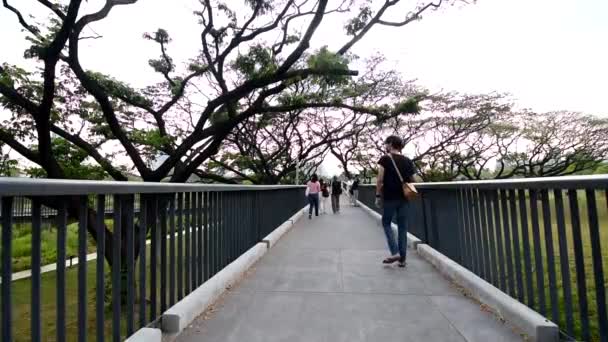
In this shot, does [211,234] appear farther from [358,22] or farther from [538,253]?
[358,22]

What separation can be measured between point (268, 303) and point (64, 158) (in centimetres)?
980

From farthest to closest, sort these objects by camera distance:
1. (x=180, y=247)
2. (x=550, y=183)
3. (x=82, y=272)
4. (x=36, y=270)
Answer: (x=180, y=247)
(x=550, y=183)
(x=82, y=272)
(x=36, y=270)

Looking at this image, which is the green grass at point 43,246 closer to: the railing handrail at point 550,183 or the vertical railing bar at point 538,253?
the railing handrail at point 550,183

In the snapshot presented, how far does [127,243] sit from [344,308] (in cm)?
194

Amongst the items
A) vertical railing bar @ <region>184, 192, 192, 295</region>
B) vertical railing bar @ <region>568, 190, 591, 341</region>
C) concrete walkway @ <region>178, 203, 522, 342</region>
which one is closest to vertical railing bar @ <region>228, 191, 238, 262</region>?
concrete walkway @ <region>178, 203, 522, 342</region>

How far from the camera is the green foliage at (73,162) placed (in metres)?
10.2

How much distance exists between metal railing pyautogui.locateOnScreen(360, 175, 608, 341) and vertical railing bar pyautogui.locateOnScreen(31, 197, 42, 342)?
9.29ft

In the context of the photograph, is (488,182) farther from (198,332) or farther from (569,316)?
(198,332)

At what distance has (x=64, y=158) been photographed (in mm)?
10680

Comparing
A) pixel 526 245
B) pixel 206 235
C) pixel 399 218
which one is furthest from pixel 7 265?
pixel 399 218

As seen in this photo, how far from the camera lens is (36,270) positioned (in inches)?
66.3

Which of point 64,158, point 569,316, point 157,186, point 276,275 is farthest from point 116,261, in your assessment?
point 64,158

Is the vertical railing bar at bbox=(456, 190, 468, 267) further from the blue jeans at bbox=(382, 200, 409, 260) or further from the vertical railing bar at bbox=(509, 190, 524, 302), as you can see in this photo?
the vertical railing bar at bbox=(509, 190, 524, 302)

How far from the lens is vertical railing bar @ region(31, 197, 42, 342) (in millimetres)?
1661
